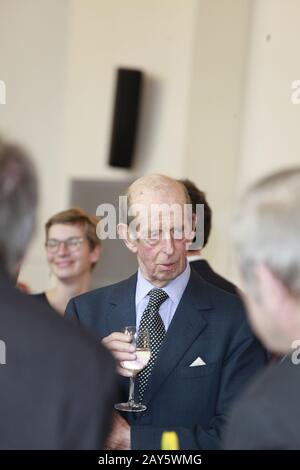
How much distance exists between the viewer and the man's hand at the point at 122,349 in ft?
9.37

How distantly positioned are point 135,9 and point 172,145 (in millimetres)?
1102

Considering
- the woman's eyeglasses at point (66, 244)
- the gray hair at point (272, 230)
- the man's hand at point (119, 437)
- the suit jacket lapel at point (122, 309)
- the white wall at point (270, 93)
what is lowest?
the man's hand at point (119, 437)

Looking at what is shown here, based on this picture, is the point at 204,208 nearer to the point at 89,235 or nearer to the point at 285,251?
the point at 89,235

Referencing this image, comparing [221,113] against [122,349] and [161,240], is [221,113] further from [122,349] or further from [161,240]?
[122,349]

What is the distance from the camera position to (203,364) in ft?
9.87

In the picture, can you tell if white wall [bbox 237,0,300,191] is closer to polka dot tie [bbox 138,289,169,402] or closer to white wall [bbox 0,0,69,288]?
white wall [bbox 0,0,69,288]

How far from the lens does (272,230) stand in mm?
1819

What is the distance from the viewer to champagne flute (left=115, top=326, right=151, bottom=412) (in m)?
2.87

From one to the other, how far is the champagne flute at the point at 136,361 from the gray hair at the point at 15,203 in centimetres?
105

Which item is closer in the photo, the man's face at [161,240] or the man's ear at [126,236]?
the man's face at [161,240]

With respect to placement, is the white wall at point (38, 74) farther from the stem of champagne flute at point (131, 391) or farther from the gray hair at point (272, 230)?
the gray hair at point (272, 230)

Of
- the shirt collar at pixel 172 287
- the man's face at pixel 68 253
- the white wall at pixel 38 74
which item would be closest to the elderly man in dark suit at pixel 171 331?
the shirt collar at pixel 172 287
